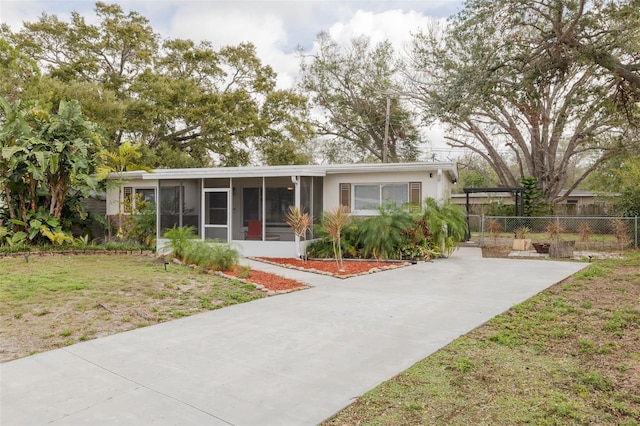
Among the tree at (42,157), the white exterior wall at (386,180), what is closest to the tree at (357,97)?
the white exterior wall at (386,180)

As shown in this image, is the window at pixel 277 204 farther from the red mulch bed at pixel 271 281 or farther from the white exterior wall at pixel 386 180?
the red mulch bed at pixel 271 281

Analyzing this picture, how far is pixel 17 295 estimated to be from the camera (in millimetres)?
6516

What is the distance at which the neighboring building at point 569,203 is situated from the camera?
82.6ft

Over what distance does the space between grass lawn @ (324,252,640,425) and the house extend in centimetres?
702

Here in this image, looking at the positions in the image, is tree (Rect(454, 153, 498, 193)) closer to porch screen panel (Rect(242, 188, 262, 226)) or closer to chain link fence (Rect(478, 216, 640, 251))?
chain link fence (Rect(478, 216, 640, 251))

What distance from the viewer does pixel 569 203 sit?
30000 mm

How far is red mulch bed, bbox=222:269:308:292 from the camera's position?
7707 mm

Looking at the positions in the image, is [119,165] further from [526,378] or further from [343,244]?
[526,378]

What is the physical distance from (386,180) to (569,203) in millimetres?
23128

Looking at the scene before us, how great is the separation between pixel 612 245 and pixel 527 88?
9.02 meters

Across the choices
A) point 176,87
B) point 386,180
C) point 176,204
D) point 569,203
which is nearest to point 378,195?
point 386,180

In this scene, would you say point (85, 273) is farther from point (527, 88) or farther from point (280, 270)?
point (527, 88)

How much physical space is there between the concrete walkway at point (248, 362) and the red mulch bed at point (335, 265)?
2381mm

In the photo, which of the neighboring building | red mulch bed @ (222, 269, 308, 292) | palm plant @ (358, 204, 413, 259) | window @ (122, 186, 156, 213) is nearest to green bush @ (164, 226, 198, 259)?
red mulch bed @ (222, 269, 308, 292)
